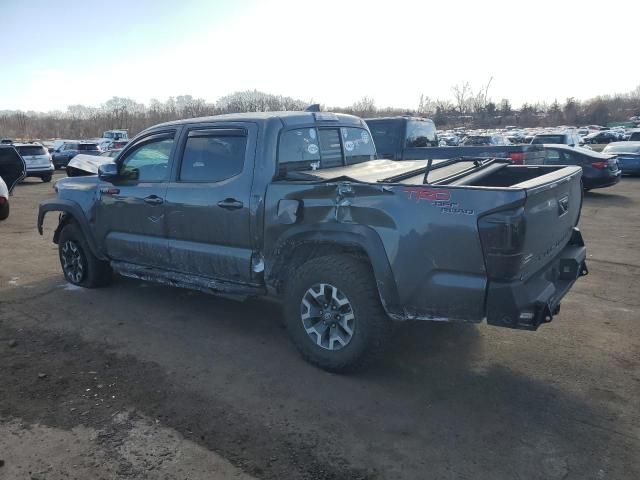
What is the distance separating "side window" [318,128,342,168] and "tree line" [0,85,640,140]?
3699cm

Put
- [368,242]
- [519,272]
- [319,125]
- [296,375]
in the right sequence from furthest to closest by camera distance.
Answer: [319,125]
[296,375]
[368,242]
[519,272]

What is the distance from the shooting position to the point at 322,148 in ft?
16.8

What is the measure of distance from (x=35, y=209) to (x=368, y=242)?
12.6 meters

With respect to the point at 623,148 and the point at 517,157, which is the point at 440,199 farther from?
the point at 623,148

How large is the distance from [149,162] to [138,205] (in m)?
0.46

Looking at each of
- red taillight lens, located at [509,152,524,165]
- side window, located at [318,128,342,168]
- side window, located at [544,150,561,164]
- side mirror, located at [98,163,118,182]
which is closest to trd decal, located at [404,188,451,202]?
side window, located at [318,128,342,168]

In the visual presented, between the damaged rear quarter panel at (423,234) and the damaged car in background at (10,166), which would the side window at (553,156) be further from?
the damaged car in background at (10,166)

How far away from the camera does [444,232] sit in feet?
11.6

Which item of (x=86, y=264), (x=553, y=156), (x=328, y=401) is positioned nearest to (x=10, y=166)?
(x=86, y=264)

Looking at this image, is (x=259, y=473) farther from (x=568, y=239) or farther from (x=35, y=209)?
(x=35, y=209)

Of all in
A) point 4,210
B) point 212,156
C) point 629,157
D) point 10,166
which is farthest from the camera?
point 629,157

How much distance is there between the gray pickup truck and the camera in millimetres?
3486

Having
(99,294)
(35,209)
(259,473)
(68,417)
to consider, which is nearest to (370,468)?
(259,473)

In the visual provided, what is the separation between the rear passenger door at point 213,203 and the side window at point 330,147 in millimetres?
755
